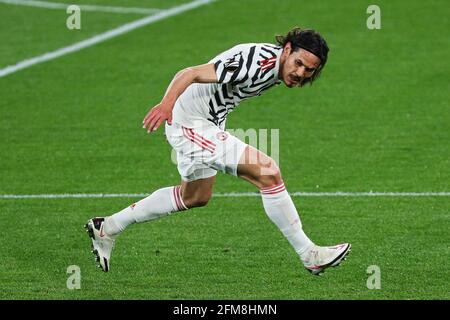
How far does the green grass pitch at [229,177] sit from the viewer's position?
9281mm

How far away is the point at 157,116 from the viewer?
326 inches

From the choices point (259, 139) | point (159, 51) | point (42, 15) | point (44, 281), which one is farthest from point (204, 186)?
point (42, 15)

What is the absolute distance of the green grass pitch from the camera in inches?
365

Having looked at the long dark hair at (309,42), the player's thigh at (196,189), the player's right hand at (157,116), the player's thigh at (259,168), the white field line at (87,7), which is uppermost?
the white field line at (87,7)

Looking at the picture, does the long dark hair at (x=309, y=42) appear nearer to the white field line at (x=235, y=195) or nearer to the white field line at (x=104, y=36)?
the white field line at (x=235, y=195)

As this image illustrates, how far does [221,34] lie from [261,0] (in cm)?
252

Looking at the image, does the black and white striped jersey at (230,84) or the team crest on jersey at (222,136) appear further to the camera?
the team crest on jersey at (222,136)

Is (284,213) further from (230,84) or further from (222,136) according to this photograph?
(230,84)

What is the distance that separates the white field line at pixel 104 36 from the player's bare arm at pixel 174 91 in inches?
395

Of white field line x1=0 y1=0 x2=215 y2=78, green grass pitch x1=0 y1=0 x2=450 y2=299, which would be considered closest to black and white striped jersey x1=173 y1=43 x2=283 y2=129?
green grass pitch x1=0 y1=0 x2=450 y2=299

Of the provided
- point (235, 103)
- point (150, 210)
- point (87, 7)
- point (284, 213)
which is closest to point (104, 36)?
point (87, 7)

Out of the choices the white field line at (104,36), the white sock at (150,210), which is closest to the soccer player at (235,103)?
the white sock at (150,210)

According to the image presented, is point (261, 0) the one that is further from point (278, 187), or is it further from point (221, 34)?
point (278, 187)

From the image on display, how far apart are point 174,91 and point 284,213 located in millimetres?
1231
